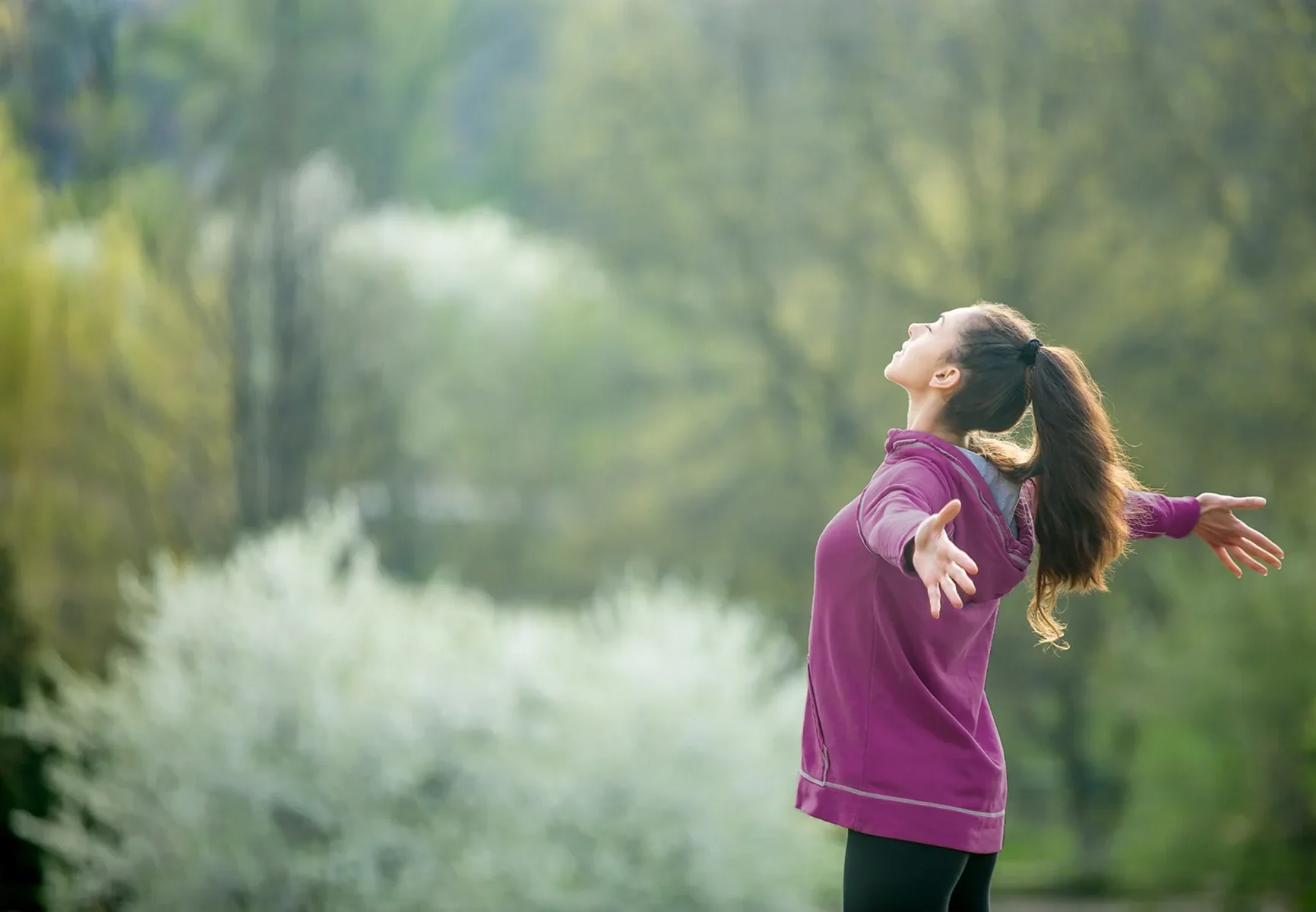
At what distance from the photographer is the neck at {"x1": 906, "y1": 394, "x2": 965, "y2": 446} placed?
1448 millimetres

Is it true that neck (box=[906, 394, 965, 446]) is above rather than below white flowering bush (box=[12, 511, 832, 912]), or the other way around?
below

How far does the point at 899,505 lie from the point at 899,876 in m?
0.39

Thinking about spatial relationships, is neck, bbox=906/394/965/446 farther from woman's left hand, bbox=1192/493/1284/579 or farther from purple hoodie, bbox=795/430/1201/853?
woman's left hand, bbox=1192/493/1284/579

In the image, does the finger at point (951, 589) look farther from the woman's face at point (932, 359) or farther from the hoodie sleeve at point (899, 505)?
the woman's face at point (932, 359)

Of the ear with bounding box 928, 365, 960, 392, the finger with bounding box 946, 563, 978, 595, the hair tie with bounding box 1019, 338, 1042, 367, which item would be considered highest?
the hair tie with bounding box 1019, 338, 1042, 367

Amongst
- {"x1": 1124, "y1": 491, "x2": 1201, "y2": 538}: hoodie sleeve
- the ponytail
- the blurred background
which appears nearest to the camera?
the ponytail

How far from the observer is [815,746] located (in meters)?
1.39

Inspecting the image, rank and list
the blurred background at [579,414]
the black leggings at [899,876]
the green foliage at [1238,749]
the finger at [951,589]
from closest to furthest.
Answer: the finger at [951,589]
the black leggings at [899,876]
the blurred background at [579,414]
the green foliage at [1238,749]

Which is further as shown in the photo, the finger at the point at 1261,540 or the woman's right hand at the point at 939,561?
the finger at the point at 1261,540

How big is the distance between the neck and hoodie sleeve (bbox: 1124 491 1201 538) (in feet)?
0.86

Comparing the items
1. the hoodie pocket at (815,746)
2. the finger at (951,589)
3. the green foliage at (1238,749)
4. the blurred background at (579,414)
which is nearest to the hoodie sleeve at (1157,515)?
the hoodie pocket at (815,746)

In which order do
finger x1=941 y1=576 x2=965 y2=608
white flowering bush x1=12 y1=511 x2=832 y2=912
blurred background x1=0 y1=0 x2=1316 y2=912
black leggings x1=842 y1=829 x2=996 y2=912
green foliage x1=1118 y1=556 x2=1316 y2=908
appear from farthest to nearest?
1. green foliage x1=1118 y1=556 x2=1316 y2=908
2. blurred background x1=0 y1=0 x2=1316 y2=912
3. white flowering bush x1=12 y1=511 x2=832 y2=912
4. black leggings x1=842 y1=829 x2=996 y2=912
5. finger x1=941 y1=576 x2=965 y2=608

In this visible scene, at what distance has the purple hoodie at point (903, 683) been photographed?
4.36ft

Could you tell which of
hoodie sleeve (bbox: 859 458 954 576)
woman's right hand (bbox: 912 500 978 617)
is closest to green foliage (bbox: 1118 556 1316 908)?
hoodie sleeve (bbox: 859 458 954 576)
